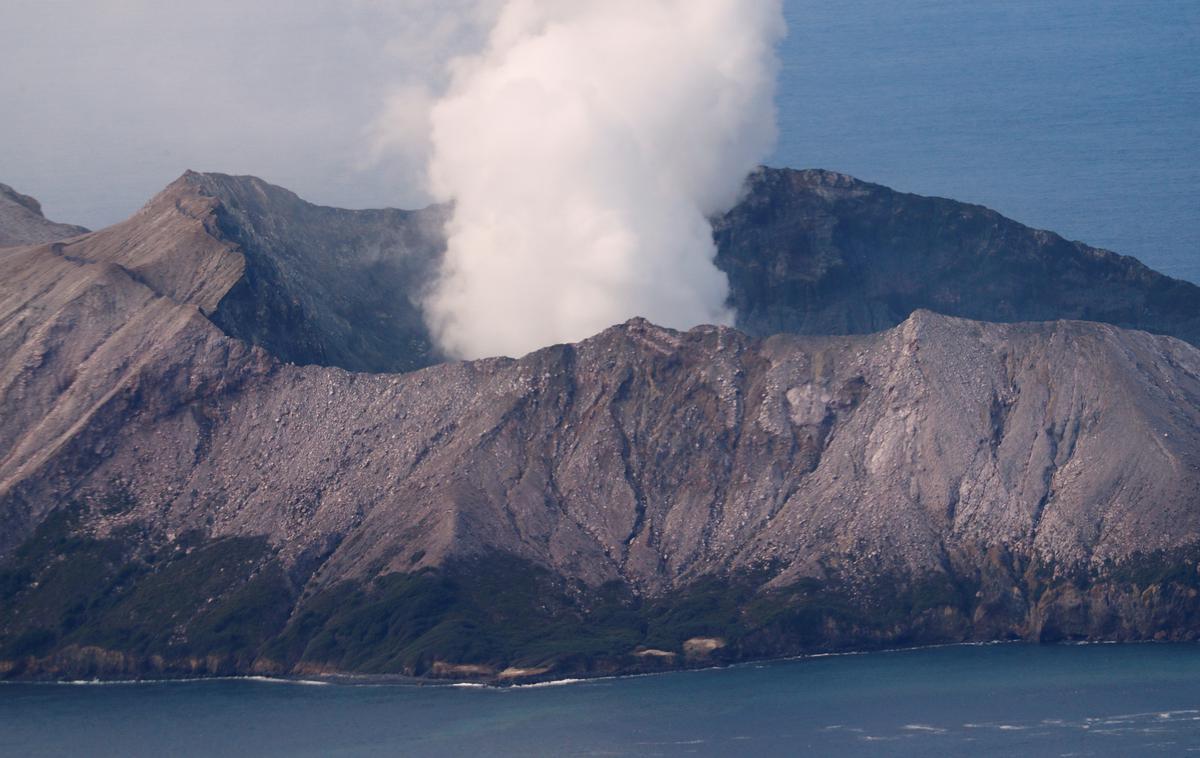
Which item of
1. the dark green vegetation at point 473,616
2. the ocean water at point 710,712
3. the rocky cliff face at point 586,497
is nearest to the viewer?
the ocean water at point 710,712

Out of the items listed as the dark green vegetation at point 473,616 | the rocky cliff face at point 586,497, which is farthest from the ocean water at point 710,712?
the rocky cliff face at point 586,497

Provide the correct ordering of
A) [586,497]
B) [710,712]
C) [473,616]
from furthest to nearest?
[586,497] → [473,616] → [710,712]

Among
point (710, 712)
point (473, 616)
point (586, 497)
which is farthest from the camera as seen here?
point (586, 497)

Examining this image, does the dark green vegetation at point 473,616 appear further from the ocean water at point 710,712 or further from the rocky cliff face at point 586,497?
the ocean water at point 710,712

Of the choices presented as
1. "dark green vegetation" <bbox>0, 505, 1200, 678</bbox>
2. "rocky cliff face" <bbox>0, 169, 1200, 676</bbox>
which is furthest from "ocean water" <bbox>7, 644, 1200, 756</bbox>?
"rocky cliff face" <bbox>0, 169, 1200, 676</bbox>

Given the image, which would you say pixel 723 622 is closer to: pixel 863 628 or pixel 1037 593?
pixel 863 628

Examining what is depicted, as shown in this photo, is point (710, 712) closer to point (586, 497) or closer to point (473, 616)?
point (473, 616)

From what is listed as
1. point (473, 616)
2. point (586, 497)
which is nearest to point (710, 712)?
point (473, 616)
